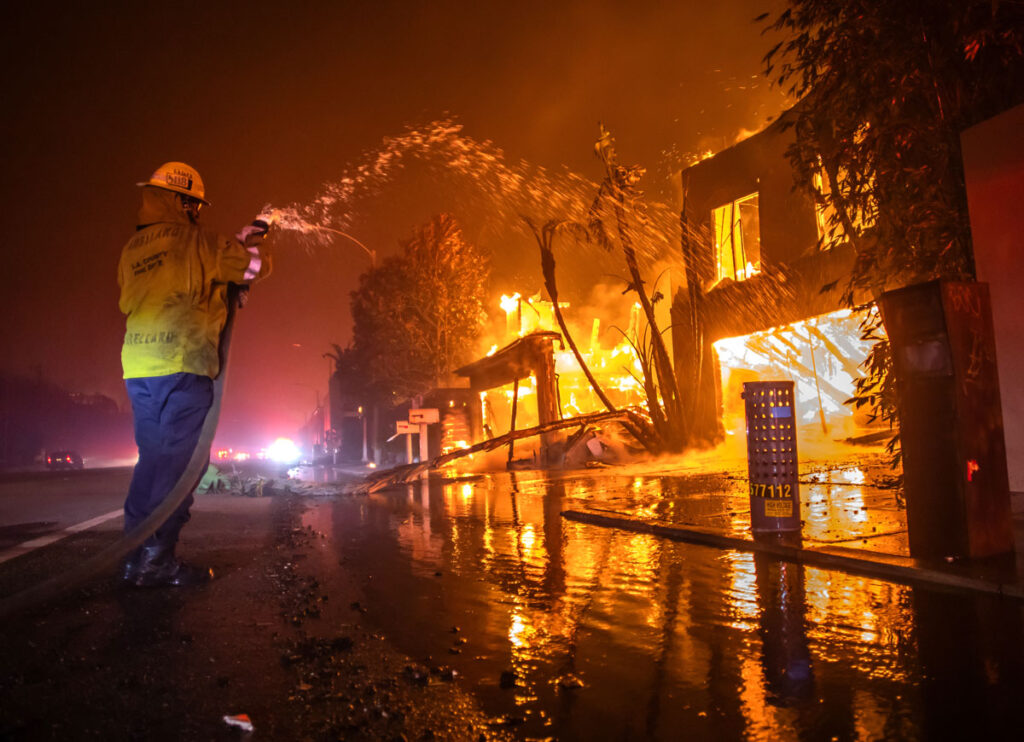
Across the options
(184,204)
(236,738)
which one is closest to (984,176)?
(184,204)

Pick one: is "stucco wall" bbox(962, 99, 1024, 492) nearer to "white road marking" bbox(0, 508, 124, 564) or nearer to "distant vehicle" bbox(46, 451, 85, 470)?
"white road marking" bbox(0, 508, 124, 564)

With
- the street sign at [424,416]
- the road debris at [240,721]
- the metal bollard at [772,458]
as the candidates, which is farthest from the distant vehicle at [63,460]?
the road debris at [240,721]

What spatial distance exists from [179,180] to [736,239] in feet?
58.1

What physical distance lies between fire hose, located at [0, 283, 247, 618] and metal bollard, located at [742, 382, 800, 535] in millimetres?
3907

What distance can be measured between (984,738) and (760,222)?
17876 millimetres

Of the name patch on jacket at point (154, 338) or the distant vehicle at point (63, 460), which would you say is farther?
the distant vehicle at point (63, 460)

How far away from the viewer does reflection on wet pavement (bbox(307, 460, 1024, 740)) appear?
7.09 ft

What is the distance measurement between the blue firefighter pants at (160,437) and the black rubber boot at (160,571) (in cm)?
13

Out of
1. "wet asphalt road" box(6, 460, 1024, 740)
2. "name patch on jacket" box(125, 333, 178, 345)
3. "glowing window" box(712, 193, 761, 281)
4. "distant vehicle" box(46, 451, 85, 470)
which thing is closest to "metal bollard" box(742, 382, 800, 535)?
"wet asphalt road" box(6, 460, 1024, 740)

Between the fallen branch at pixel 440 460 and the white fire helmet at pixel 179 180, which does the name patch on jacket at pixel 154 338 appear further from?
the fallen branch at pixel 440 460

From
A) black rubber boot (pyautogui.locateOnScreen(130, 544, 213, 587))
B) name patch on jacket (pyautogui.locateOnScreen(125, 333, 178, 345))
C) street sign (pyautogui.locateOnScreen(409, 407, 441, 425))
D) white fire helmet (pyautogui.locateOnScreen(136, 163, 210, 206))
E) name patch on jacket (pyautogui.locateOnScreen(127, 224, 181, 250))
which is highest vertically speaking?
white fire helmet (pyautogui.locateOnScreen(136, 163, 210, 206))

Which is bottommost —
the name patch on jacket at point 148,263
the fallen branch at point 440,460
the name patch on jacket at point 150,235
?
the fallen branch at point 440,460

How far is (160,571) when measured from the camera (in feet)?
13.2

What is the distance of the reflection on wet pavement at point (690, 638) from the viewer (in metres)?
2.16
